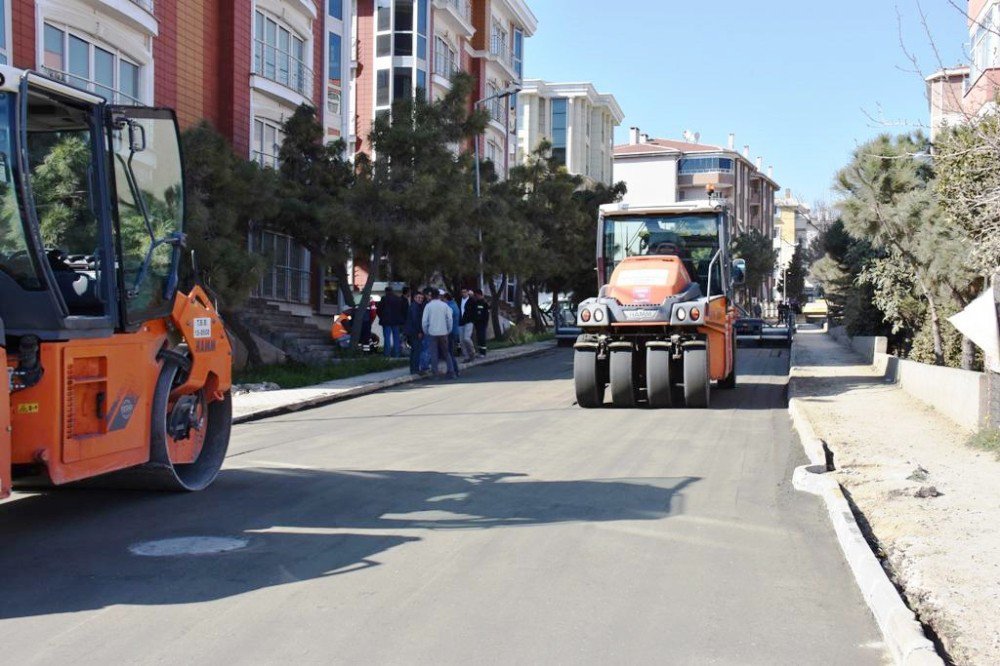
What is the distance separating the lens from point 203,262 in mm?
17703

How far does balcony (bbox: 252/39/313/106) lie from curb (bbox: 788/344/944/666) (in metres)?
20.6

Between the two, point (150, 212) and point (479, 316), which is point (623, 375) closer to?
point (150, 212)

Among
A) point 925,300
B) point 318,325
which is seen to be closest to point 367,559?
point 925,300

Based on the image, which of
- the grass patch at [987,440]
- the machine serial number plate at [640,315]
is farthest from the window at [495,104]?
the grass patch at [987,440]

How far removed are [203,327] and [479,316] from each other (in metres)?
18.1

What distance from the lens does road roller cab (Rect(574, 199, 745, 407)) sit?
51.3ft

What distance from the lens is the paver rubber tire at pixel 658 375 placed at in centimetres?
1561

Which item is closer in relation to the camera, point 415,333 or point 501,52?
point 415,333

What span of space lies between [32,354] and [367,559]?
2448 millimetres

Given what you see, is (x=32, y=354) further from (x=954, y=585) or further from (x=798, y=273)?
(x=798, y=273)

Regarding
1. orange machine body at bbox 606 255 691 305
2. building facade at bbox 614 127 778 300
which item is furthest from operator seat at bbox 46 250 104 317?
building facade at bbox 614 127 778 300

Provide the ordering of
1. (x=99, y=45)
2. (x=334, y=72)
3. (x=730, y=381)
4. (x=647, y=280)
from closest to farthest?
(x=647, y=280)
(x=730, y=381)
(x=99, y=45)
(x=334, y=72)

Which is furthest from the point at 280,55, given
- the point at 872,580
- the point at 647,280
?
the point at 872,580

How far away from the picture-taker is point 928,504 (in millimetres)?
8180
